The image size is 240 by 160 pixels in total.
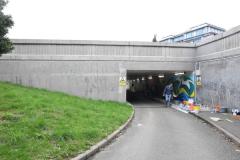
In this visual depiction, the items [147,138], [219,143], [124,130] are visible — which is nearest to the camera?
[219,143]

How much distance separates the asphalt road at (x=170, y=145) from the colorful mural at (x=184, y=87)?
1053 centimetres

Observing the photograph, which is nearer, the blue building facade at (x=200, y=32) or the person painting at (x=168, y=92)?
the person painting at (x=168, y=92)

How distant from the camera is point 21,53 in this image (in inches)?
783

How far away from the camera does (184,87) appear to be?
23844 mm

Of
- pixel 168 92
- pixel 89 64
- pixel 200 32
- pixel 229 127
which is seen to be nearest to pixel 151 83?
pixel 168 92

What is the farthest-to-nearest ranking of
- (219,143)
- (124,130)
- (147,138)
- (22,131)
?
(124,130)
(147,138)
(219,143)
(22,131)

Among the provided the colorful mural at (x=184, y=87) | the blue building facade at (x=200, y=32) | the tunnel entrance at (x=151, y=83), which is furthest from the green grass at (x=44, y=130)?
the blue building facade at (x=200, y=32)

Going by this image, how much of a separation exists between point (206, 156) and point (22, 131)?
17.1 feet

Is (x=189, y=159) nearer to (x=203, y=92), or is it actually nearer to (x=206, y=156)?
(x=206, y=156)

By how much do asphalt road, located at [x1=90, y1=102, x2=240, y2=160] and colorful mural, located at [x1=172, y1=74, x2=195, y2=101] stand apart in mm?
10526

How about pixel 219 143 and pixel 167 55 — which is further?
pixel 167 55

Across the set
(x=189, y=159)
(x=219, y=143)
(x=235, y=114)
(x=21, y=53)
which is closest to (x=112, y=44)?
(x=21, y=53)

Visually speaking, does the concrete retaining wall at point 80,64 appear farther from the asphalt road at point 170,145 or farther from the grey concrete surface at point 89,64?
the asphalt road at point 170,145

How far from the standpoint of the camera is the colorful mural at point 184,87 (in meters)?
22.4
